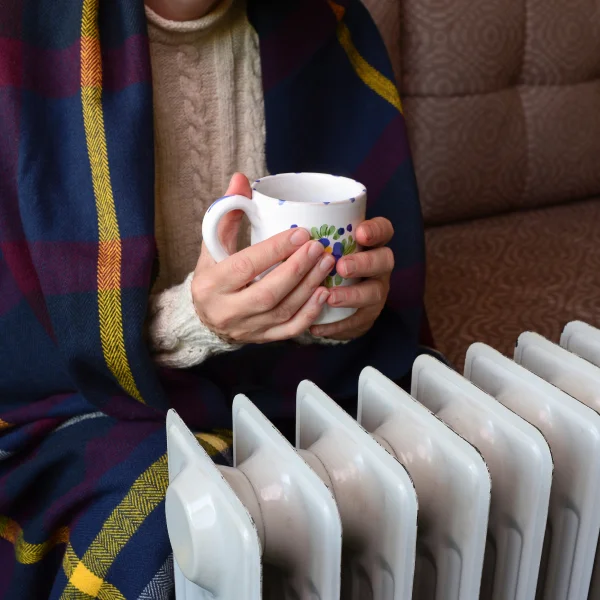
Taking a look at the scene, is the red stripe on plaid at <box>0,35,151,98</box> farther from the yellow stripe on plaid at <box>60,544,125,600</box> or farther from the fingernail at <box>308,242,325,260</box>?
the yellow stripe on plaid at <box>60,544,125,600</box>

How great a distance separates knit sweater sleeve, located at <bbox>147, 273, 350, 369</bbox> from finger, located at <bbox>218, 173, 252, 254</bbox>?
8cm

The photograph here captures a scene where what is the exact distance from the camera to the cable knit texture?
0.82 meters

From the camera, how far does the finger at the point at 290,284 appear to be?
23.1 inches

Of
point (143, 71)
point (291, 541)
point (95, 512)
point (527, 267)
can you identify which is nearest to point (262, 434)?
point (291, 541)

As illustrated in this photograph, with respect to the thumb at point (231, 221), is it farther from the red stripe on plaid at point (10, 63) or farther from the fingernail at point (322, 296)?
the red stripe on plaid at point (10, 63)

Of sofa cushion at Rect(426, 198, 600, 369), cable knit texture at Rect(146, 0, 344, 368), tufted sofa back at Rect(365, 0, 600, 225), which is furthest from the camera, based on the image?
tufted sofa back at Rect(365, 0, 600, 225)

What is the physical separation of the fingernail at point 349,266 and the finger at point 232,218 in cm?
10

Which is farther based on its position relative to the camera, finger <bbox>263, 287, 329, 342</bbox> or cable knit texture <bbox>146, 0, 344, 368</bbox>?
cable knit texture <bbox>146, 0, 344, 368</bbox>

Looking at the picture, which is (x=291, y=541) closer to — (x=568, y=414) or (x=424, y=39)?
(x=568, y=414)

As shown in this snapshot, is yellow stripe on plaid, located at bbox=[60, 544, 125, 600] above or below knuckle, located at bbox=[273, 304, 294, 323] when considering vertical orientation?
below

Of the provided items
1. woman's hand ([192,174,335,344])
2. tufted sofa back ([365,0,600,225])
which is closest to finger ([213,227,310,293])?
woman's hand ([192,174,335,344])

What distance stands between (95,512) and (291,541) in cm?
21

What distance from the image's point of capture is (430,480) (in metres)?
0.63

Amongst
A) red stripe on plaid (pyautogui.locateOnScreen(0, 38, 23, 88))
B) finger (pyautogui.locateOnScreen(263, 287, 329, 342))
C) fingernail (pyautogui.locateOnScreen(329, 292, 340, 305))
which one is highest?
red stripe on plaid (pyautogui.locateOnScreen(0, 38, 23, 88))
